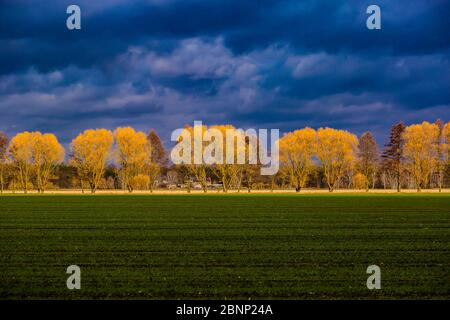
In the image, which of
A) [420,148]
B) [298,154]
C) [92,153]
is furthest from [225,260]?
[420,148]

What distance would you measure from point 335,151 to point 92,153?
2077 inches

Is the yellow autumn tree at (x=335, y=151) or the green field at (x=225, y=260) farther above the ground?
the yellow autumn tree at (x=335, y=151)

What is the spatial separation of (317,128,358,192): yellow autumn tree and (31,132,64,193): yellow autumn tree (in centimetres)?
5804

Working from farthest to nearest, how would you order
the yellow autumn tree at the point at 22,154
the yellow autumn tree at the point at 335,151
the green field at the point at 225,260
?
the yellow autumn tree at the point at 335,151 → the yellow autumn tree at the point at 22,154 → the green field at the point at 225,260

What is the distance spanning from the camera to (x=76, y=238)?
2245 centimetres

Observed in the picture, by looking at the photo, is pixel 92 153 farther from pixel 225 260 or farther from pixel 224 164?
pixel 225 260

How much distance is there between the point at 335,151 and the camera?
116 metres

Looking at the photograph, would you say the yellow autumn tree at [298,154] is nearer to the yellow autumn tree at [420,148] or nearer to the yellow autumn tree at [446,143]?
the yellow autumn tree at [420,148]

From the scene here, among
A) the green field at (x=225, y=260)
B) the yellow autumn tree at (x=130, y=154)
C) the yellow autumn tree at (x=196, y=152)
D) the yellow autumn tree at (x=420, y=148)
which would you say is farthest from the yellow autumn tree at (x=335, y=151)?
the green field at (x=225, y=260)

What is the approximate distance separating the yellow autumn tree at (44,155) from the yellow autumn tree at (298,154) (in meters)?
49.9

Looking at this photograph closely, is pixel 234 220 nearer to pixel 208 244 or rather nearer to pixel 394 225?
pixel 394 225

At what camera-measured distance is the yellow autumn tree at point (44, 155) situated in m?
113

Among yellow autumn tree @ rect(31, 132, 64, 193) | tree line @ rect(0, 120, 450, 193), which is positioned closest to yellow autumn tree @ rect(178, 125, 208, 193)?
tree line @ rect(0, 120, 450, 193)
